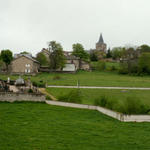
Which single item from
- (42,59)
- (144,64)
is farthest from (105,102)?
(42,59)

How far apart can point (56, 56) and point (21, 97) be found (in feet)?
172

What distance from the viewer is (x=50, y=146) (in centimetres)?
1100

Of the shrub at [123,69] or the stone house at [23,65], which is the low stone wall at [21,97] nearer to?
the stone house at [23,65]

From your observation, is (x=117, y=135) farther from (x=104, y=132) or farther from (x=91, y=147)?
(x=91, y=147)

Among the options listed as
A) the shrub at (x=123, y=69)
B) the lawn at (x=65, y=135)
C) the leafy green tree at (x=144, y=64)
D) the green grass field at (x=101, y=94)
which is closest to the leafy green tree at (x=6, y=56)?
the green grass field at (x=101, y=94)

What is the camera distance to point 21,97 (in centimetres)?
2673

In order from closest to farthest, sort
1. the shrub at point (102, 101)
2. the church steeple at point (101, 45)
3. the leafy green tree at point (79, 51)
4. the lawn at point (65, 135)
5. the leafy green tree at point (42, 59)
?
the lawn at point (65, 135) < the shrub at point (102, 101) < the leafy green tree at point (42, 59) < the leafy green tree at point (79, 51) < the church steeple at point (101, 45)

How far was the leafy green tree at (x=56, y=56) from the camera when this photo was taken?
7850 cm

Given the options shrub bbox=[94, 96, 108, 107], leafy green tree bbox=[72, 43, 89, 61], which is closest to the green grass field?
shrub bbox=[94, 96, 108, 107]

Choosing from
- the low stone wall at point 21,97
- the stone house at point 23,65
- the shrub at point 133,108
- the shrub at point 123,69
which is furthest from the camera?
the shrub at point 123,69

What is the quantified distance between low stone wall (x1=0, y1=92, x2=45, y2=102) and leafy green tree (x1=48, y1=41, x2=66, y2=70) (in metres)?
51.6

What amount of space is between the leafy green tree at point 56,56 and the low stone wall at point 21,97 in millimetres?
51592

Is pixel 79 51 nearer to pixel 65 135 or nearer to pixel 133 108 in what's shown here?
pixel 133 108

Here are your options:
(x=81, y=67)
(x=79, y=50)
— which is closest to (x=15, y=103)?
(x=81, y=67)
